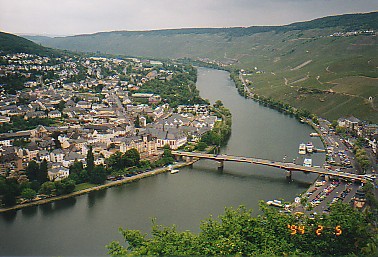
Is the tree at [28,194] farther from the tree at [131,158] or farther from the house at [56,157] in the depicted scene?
the tree at [131,158]

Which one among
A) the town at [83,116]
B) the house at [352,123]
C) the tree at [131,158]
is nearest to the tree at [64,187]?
the town at [83,116]

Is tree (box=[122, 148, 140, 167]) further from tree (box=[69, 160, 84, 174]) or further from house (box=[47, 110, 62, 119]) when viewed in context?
house (box=[47, 110, 62, 119])

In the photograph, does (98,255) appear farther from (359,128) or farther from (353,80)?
(353,80)

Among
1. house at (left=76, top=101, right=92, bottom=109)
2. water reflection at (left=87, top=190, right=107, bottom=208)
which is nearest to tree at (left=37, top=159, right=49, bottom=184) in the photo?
water reflection at (left=87, top=190, right=107, bottom=208)

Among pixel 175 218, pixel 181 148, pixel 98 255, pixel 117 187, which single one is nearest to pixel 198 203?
pixel 175 218

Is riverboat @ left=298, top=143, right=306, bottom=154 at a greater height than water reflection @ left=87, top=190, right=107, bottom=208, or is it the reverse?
riverboat @ left=298, top=143, right=306, bottom=154

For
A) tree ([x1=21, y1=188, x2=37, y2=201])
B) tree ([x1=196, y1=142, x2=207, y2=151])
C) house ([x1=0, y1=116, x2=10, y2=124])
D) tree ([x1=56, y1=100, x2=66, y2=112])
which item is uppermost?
tree ([x1=56, y1=100, x2=66, y2=112])

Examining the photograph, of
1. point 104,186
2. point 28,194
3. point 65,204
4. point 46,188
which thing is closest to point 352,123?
point 104,186
